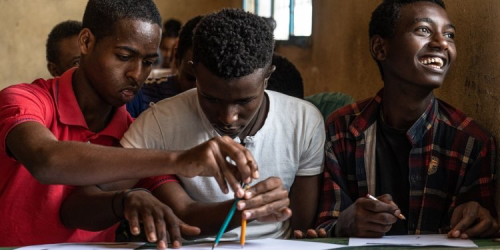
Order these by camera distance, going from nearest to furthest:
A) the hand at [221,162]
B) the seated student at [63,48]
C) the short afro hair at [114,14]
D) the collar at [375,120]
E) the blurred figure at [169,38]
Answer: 1. the hand at [221,162]
2. the short afro hair at [114,14]
3. the collar at [375,120]
4. the seated student at [63,48]
5. the blurred figure at [169,38]

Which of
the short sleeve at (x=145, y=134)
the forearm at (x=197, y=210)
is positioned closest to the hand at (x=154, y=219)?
the forearm at (x=197, y=210)

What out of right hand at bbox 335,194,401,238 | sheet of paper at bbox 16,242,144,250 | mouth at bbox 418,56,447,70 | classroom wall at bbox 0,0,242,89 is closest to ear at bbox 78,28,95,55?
sheet of paper at bbox 16,242,144,250

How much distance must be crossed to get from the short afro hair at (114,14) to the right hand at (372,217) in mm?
909

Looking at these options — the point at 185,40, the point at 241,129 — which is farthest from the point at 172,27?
the point at 241,129

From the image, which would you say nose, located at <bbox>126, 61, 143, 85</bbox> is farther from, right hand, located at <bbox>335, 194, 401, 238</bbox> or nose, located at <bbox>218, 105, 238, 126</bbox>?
right hand, located at <bbox>335, 194, 401, 238</bbox>

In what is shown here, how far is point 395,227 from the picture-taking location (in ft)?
8.71

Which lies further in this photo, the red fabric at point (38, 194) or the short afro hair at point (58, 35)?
the short afro hair at point (58, 35)

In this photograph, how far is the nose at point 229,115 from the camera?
2.25 metres

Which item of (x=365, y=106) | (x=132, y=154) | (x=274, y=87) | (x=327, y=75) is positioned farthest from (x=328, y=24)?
(x=132, y=154)

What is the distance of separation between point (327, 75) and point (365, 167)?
2447mm

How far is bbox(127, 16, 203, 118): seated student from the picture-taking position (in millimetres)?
3422

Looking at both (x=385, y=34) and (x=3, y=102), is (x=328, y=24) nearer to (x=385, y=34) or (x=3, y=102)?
(x=385, y=34)

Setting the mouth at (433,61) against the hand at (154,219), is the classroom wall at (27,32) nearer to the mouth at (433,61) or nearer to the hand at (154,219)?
the mouth at (433,61)

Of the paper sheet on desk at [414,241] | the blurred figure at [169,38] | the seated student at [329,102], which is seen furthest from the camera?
the blurred figure at [169,38]
